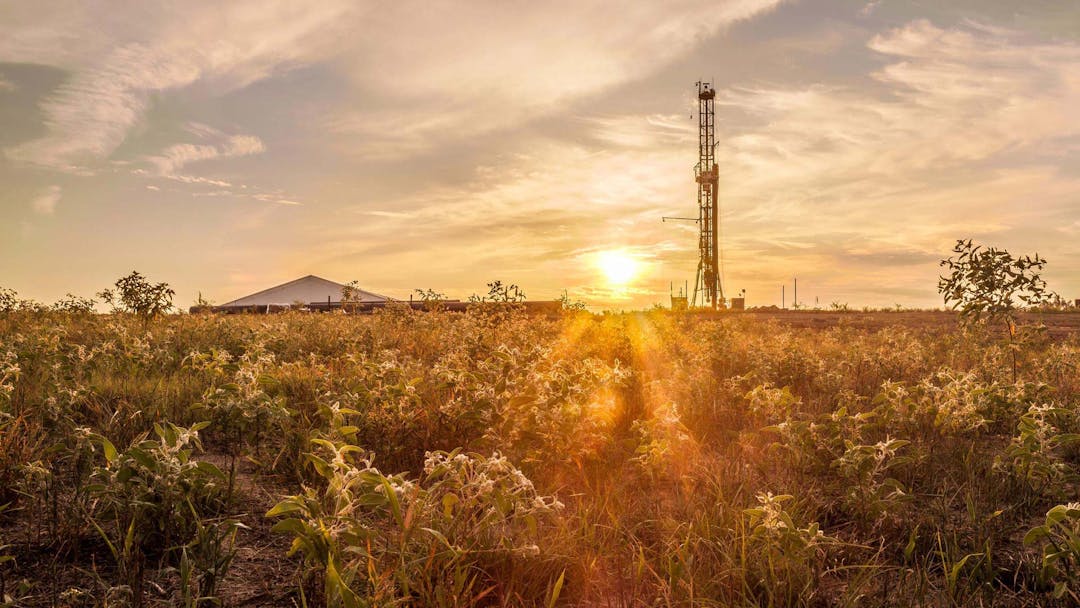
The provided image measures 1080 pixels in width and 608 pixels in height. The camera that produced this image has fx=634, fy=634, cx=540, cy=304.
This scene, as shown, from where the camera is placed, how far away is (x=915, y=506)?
3744mm

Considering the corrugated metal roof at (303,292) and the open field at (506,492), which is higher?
the corrugated metal roof at (303,292)

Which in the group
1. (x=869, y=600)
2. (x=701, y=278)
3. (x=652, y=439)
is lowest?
(x=869, y=600)

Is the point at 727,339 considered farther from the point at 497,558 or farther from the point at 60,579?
the point at 60,579

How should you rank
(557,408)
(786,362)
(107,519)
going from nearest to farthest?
(107,519)
(557,408)
(786,362)

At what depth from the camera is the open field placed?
2490 millimetres

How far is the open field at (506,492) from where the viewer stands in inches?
98.0

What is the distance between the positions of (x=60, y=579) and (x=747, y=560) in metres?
2.85

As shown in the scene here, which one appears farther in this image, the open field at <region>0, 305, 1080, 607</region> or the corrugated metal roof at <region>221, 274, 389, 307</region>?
the corrugated metal roof at <region>221, 274, 389, 307</region>

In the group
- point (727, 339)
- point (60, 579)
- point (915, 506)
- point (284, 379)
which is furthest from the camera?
point (727, 339)

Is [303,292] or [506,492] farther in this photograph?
[303,292]

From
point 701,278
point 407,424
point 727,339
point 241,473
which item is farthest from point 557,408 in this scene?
point 701,278

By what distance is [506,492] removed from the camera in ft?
8.39

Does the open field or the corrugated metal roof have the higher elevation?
the corrugated metal roof

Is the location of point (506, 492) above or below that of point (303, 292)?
below
